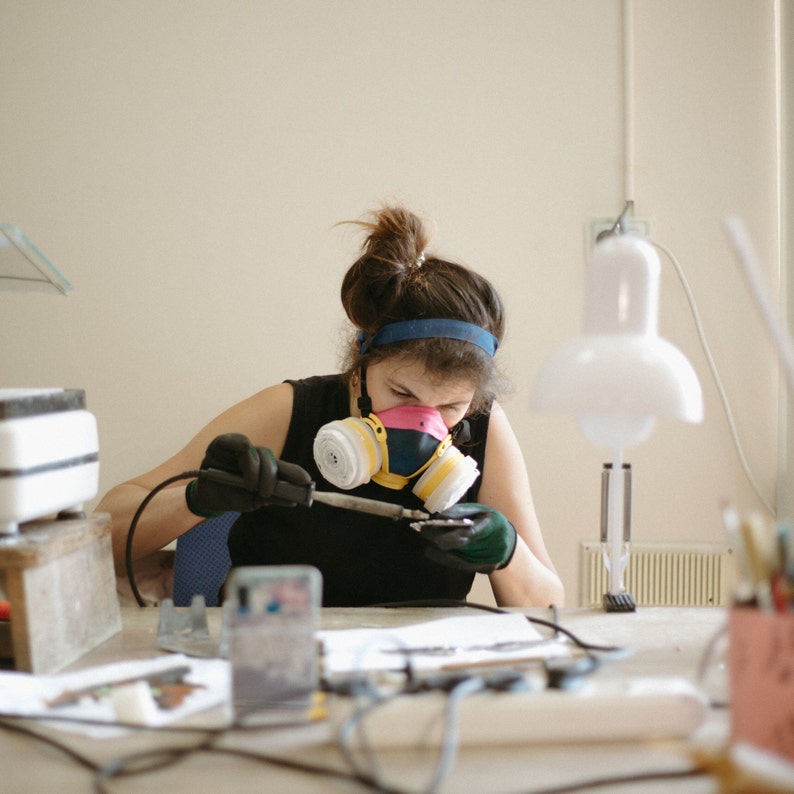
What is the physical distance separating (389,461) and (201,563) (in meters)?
0.60

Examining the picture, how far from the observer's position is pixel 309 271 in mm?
2332

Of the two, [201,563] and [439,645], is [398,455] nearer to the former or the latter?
[439,645]

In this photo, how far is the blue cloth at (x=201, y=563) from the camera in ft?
5.52

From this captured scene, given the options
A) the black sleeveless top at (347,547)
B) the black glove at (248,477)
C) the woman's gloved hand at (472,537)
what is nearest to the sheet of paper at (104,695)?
the black glove at (248,477)

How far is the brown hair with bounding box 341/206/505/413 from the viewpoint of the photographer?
138 cm

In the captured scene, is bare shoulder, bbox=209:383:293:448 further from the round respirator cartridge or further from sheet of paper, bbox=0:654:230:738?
sheet of paper, bbox=0:654:230:738

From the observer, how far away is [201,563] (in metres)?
1.71

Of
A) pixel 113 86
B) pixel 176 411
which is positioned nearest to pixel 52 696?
pixel 176 411

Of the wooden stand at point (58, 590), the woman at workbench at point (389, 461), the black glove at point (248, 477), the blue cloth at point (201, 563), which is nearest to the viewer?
the wooden stand at point (58, 590)

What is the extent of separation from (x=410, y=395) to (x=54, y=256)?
4.64ft

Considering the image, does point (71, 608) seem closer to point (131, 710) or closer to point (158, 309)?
point (131, 710)

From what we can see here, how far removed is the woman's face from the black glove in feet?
0.93

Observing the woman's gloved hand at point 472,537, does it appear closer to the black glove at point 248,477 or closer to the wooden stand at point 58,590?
the black glove at point 248,477

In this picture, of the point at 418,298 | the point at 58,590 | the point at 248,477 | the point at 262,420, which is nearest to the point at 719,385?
the point at 418,298
